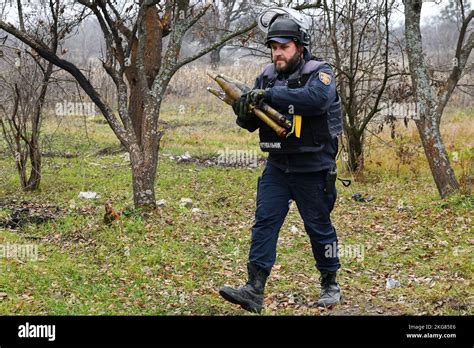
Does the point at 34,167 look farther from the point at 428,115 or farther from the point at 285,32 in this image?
the point at 285,32

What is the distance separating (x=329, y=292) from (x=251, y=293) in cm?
85

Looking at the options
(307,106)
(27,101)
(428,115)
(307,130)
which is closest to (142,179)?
(27,101)

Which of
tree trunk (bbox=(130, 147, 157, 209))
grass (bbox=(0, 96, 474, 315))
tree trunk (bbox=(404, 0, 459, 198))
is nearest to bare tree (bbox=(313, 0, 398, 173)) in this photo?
grass (bbox=(0, 96, 474, 315))

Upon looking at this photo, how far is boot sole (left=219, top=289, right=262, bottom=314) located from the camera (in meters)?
5.11

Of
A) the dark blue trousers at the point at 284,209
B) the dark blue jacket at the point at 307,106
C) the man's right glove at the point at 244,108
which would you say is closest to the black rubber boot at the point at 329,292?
the dark blue trousers at the point at 284,209

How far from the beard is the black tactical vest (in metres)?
0.06

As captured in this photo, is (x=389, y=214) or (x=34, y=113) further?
(x=34, y=113)

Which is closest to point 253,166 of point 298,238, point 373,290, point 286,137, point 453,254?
point 298,238

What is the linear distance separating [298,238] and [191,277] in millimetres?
2326

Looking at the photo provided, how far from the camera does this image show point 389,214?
1010cm

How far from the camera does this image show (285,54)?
5.25 metres

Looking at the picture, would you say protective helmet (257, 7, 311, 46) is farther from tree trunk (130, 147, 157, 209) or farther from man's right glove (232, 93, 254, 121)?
tree trunk (130, 147, 157, 209)

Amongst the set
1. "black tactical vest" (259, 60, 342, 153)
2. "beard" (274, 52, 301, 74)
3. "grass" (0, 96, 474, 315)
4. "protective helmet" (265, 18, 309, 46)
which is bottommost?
"grass" (0, 96, 474, 315)
